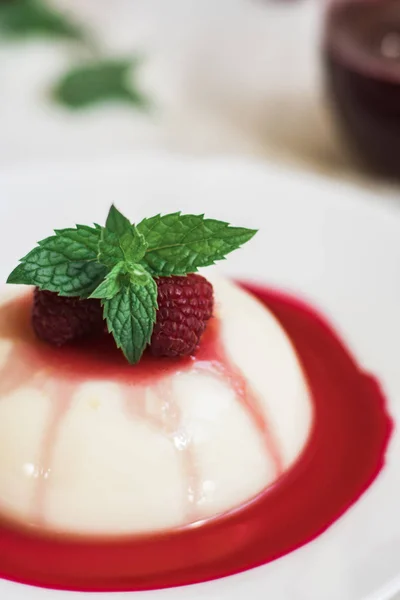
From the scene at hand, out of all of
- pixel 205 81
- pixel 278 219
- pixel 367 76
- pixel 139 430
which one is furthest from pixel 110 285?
pixel 205 81

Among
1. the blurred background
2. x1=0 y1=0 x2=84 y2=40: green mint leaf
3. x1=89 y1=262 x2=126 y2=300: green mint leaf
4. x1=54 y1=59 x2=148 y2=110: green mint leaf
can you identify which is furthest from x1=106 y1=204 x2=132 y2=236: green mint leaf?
x1=0 y1=0 x2=84 y2=40: green mint leaf

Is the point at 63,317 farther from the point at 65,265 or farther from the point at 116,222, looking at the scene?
the point at 116,222

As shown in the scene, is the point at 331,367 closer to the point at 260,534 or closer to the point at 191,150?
the point at 260,534

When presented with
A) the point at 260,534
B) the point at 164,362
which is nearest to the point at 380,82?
the point at 164,362

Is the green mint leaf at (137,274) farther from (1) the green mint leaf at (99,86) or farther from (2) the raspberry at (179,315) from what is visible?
(1) the green mint leaf at (99,86)

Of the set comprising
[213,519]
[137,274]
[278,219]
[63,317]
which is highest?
[278,219]

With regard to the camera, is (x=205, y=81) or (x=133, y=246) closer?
(x=133, y=246)
